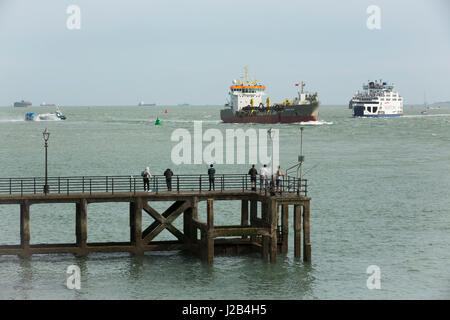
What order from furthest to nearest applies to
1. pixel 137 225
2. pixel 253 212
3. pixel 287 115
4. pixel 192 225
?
pixel 287 115 → pixel 253 212 → pixel 192 225 → pixel 137 225

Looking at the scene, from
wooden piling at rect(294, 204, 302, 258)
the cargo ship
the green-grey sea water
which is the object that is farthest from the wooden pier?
the cargo ship

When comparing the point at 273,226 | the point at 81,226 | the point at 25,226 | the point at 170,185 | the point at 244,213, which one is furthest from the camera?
the point at 244,213

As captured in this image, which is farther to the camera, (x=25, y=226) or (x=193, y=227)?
(x=193, y=227)

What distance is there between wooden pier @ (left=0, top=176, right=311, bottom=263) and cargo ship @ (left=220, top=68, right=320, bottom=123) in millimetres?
122923

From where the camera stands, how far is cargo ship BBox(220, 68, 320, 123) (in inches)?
6309

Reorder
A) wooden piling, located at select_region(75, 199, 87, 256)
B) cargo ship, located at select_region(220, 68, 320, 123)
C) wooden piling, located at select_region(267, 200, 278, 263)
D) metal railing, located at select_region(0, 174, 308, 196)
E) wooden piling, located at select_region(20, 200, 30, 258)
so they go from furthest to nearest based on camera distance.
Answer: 1. cargo ship, located at select_region(220, 68, 320, 123)
2. wooden piling, located at select_region(75, 199, 87, 256)
3. metal railing, located at select_region(0, 174, 308, 196)
4. wooden piling, located at select_region(20, 200, 30, 258)
5. wooden piling, located at select_region(267, 200, 278, 263)

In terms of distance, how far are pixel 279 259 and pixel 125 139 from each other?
101630 mm

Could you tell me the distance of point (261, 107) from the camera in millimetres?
164500

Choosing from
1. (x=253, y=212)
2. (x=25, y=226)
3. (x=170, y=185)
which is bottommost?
(x=25, y=226)

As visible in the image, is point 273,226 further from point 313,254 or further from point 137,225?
point 137,225

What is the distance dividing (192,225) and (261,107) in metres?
130

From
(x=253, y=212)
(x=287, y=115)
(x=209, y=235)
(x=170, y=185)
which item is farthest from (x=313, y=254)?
(x=287, y=115)

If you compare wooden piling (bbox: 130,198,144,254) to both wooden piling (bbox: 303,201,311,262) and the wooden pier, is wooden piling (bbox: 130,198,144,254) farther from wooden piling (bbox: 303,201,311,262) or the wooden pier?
wooden piling (bbox: 303,201,311,262)

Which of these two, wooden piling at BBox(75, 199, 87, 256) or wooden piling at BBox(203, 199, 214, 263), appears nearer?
wooden piling at BBox(203, 199, 214, 263)
